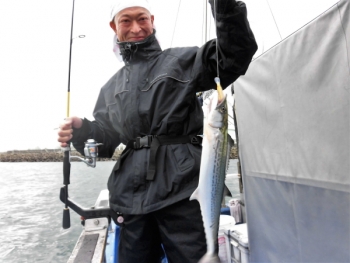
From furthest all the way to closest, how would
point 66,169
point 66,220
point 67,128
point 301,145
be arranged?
point 66,169 < point 66,220 < point 67,128 < point 301,145

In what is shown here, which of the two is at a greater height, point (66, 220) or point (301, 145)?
point (301, 145)

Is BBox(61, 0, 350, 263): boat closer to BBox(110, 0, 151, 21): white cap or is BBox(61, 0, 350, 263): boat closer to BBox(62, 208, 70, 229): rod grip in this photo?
BBox(62, 208, 70, 229): rod grip

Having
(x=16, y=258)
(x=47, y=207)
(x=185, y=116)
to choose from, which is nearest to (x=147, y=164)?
(x=185, y=116)

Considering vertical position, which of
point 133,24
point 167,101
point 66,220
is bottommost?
point 66,220

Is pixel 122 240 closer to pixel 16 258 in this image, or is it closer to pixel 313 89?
pixel 313 89

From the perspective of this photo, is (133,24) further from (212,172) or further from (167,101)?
(212,172)

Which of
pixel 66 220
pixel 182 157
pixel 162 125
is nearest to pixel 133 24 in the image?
pixel 162 125

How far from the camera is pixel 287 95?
2.34 m

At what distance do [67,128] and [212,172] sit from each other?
1425 millimetres

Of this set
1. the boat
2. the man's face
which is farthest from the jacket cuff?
the boat

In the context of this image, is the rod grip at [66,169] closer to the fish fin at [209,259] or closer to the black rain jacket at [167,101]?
the black rain jacket at [167,101]

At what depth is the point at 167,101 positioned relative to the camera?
200 centimetres

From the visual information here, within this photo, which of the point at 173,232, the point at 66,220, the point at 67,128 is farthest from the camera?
the point at 66,220

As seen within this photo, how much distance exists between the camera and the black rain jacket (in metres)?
1.77
